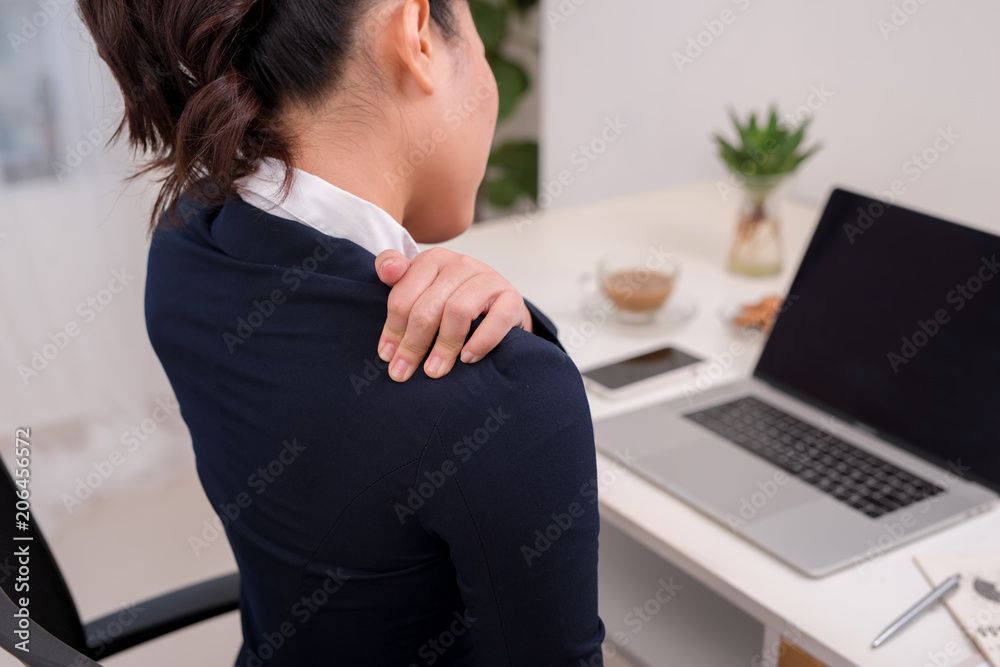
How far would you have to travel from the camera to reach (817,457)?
1.08m

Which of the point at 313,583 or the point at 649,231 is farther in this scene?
the point at 649,231

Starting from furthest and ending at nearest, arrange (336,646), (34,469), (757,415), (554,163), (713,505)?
(554,163) < (34,469) < (757,415) < (713,505) < (336,646)

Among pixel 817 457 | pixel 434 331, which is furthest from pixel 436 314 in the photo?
pixel 817 457

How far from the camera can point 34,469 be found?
2.40m

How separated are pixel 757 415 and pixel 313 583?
0.64m

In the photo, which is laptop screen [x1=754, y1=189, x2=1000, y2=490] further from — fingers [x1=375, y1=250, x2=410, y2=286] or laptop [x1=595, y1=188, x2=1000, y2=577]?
fingers [x1=375, y1=250, x2=410, y2=286]

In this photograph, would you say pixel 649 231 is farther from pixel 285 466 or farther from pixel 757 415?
pixel 285 466

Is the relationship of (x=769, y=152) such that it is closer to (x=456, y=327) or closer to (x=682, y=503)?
(x=682, y=503)

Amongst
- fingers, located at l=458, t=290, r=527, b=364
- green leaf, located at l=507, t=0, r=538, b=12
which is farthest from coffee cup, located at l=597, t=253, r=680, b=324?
green leaf, located at l=507, t=0, r=538, b=12

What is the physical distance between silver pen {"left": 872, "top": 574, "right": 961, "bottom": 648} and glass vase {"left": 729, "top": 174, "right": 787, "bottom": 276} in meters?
0.85

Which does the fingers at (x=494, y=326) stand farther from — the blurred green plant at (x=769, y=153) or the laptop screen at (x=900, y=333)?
the blurred green plant at (x=769, y=153)

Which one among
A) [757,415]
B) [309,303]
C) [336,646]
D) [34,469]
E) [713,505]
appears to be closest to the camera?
[309,303]

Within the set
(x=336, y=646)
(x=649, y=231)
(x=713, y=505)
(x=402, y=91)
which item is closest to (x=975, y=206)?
(x=649, y=231)

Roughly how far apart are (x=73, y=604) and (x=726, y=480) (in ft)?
2.43
